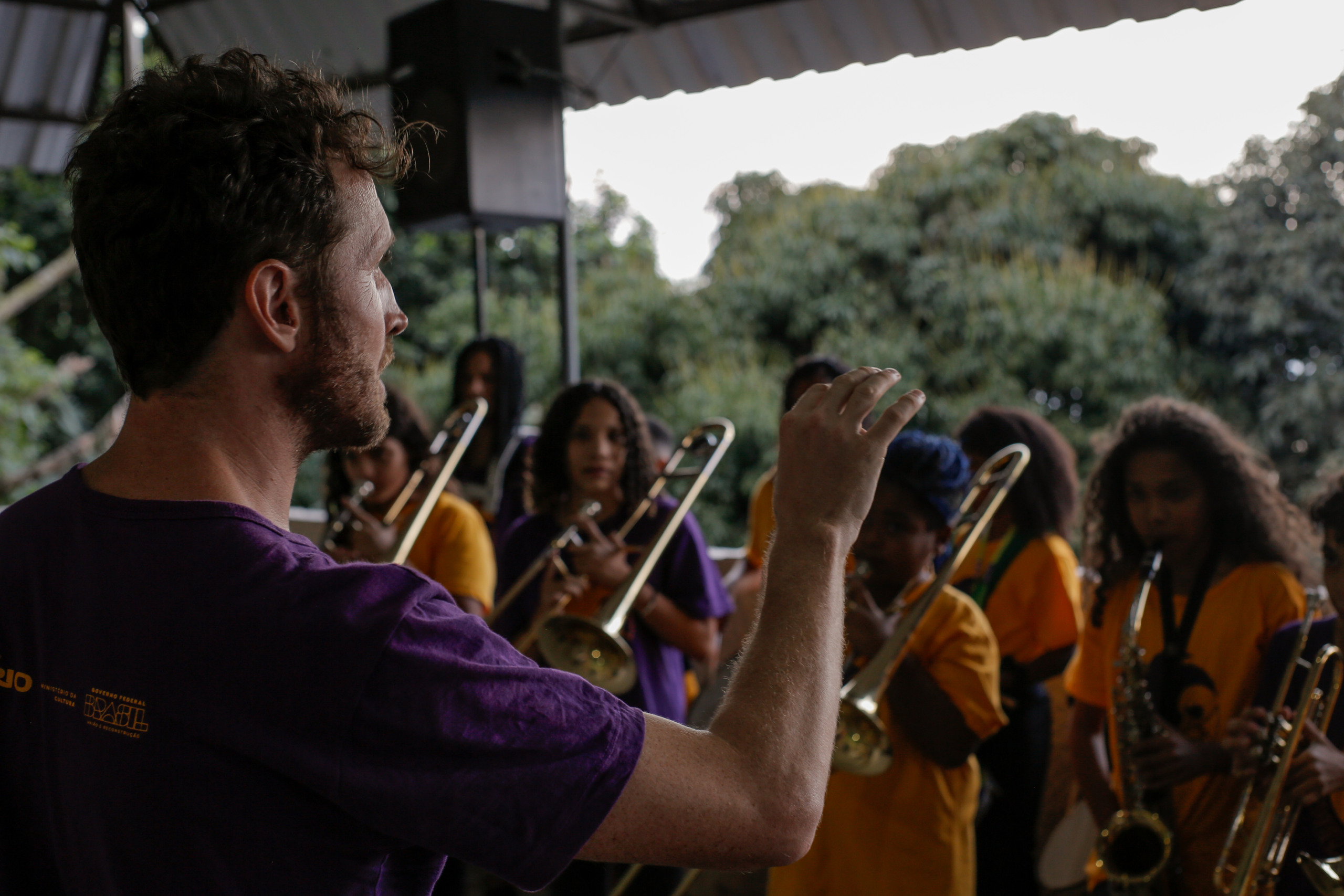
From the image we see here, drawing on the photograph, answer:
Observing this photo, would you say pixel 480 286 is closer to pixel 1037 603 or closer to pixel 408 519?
pixel 408 519

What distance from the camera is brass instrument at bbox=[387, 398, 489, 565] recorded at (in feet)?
8.90

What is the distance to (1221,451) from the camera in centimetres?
239

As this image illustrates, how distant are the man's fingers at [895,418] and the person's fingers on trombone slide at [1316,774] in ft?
4.15

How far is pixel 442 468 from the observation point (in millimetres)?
3020

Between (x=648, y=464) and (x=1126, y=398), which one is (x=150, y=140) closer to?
(x=648, y=464)

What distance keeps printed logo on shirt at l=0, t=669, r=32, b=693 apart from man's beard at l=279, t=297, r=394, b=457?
295mm

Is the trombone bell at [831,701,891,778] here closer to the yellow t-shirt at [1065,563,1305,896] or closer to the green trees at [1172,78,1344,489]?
the yellow t-shirt at [1065,563,1305,896]

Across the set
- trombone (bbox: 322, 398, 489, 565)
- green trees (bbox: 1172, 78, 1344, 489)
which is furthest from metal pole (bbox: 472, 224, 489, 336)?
green trees (bbox: 1172, 78, 1344, 489)

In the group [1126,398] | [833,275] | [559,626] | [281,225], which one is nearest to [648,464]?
[559,626]

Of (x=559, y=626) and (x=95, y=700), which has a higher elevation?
(x=95, y=700)

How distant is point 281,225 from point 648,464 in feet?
7.11

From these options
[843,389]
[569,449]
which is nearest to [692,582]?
[569,449]

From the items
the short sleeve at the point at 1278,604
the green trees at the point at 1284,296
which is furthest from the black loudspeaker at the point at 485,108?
the green trees at the point at 1284,296

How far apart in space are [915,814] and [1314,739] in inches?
27.4
